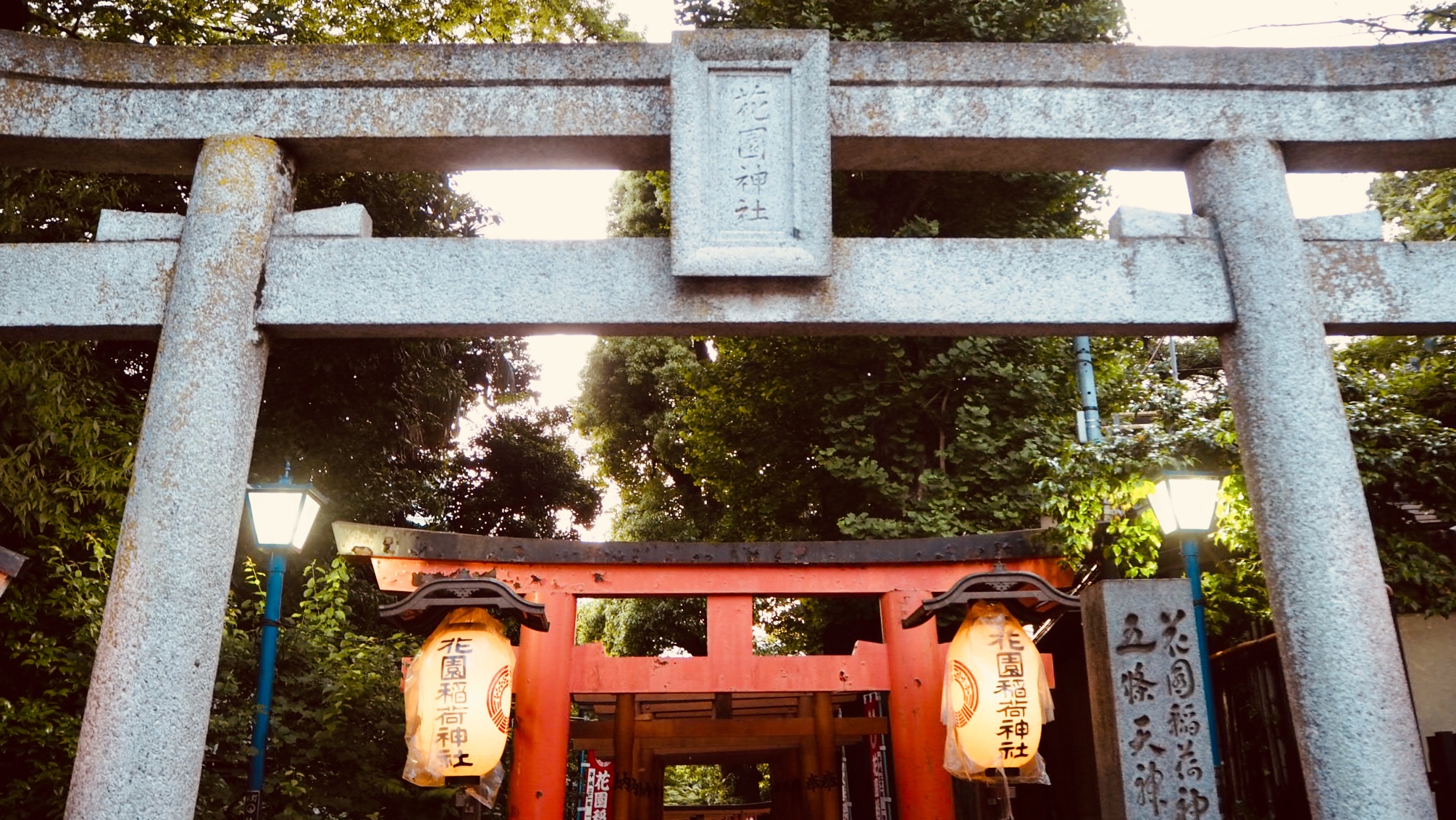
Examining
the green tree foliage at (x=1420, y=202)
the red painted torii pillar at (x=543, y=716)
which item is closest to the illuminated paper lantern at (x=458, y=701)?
the red painted torii pillar at (x=543, y=716)

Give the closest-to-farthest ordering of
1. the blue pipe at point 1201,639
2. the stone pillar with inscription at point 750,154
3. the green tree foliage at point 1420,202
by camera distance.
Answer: the stone pillar with inscription at point 750,154 → the blue pipe at point 1201,639 → the green tree foliage at point 1420,202

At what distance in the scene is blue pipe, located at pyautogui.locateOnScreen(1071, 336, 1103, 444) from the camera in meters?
10.7

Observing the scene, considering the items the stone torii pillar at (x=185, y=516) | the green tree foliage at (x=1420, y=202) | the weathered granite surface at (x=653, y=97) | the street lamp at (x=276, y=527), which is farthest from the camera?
the green tree foliage at (x=1420, y=202)

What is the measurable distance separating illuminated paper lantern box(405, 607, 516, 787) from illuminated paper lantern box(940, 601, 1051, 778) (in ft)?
10.7

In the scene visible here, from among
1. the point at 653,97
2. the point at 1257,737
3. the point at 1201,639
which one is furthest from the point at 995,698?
the point at 653,97

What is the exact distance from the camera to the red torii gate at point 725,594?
891 centimetres

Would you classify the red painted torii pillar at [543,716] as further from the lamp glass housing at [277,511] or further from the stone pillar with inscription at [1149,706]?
the stone pillar with inscription at [1149,706]

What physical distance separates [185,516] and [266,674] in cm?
182

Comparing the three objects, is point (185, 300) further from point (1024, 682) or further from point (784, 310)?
point (1024, 682)

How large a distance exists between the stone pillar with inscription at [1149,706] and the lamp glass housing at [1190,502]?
610 mm

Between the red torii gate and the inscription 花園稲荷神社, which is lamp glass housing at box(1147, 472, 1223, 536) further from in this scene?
the inscription 花園稲荷神社

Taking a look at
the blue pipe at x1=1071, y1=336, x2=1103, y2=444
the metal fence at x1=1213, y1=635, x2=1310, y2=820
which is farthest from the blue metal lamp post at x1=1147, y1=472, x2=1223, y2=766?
the blue pipe at x1=1071, y1=336, x2=1103, y2=444

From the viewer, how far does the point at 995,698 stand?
6.73 m

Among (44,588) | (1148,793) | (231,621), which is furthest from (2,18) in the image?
(1148,793)
